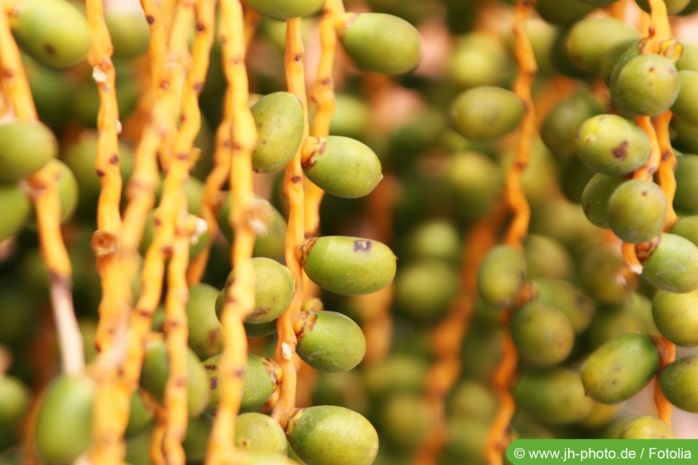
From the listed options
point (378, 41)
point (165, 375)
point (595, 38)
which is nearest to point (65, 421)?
point (165, 375)

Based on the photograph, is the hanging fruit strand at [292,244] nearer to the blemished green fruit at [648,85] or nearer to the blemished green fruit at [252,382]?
the blemished green fruit at [252,382]

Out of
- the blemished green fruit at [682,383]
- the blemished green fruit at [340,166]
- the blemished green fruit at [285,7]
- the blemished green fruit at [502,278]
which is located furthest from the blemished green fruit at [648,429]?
the blemished green fruit at [285,7]

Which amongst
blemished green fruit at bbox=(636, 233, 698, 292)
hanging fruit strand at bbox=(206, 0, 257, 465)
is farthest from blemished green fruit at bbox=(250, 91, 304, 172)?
blemished green fruit at bbox=(636, 233, 698, 292)

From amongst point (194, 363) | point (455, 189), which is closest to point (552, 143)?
point (455, 189)

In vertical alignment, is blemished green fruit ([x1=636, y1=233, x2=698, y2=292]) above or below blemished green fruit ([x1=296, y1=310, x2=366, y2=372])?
above

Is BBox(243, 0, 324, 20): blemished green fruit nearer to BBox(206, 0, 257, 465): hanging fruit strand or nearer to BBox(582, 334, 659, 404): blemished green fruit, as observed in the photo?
BBox(206, 0, 257, 465): hanging fruit strand

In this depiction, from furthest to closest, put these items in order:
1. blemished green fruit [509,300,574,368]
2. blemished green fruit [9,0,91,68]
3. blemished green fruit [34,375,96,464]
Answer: blemished green fruit [509,300,574,368], blemished green fruit [9,0,91,68], blemished green fruit [34,375,96,464]
